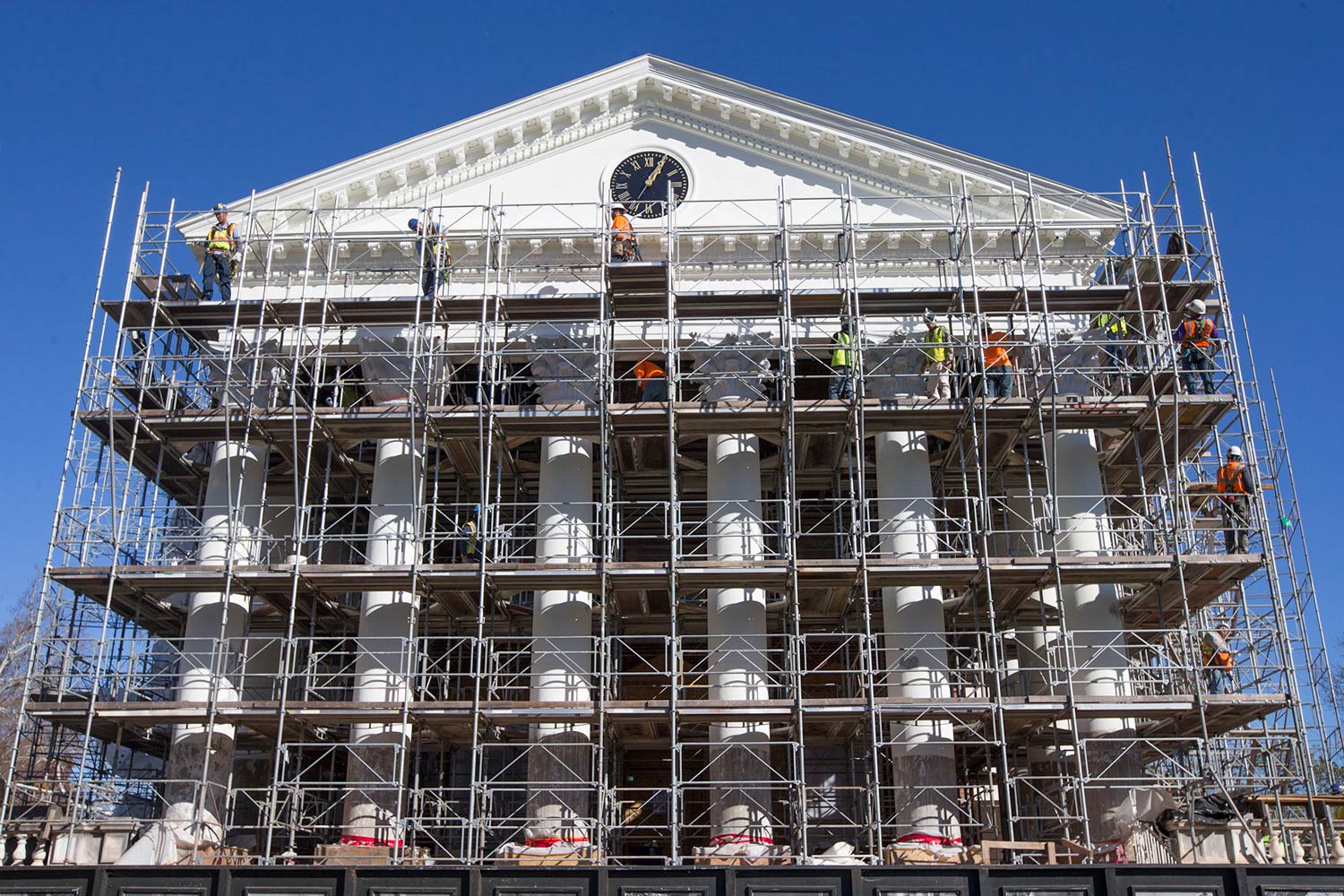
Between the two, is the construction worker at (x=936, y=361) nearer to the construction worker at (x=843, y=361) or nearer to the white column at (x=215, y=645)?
the construction worker at (x=843, y=361)

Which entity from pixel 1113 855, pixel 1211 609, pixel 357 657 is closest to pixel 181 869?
pixel 357 657

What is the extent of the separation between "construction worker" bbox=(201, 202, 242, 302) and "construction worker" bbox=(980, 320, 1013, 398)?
53.1 ft

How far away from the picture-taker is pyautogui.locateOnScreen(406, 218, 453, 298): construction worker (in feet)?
91.9

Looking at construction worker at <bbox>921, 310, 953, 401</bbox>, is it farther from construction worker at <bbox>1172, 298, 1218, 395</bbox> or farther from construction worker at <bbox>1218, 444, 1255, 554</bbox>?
construction worker at <bbox>1218, 444, 1255, 554</bbox>

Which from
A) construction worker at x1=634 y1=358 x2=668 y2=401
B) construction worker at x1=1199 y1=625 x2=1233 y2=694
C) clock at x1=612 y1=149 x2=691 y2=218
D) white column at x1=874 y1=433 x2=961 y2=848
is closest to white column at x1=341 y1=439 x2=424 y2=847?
construction worker at x1=634 y1=358 x2=668 y2=401

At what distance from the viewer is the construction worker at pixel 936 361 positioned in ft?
90.6

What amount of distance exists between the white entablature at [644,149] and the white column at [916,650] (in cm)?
627

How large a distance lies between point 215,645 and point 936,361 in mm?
15425

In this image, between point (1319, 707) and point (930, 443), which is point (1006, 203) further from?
point (1319, 707)

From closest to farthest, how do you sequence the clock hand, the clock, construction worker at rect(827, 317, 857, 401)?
construction worker at rect(827, 317, 857, 401), the clock, the clock hand

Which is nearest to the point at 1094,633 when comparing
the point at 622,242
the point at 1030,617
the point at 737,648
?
the point at 1030,617

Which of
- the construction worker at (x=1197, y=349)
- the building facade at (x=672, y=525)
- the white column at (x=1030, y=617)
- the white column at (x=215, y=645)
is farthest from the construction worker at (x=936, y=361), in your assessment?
the white column at (x=215, y=645)

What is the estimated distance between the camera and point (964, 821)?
27.8 meters

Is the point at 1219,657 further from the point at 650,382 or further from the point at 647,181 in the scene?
the point at 647,181
